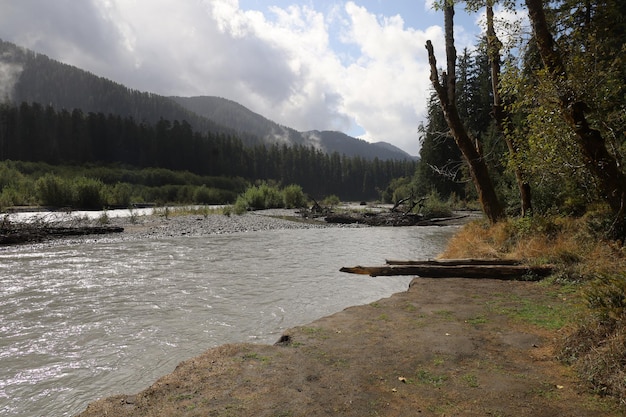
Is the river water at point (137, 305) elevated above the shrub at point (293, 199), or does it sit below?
below

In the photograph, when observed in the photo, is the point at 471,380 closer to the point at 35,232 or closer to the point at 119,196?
the point at 35,232

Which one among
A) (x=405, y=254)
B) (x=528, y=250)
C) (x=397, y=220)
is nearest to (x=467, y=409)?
(x=528, y=250)

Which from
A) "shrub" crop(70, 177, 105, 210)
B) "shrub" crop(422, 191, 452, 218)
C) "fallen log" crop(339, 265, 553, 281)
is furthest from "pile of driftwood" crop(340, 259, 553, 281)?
"shrub" crop(70, 177, 105, 210)

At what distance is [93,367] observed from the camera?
5.05 meters

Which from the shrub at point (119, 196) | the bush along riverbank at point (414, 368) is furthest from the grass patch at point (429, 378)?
the shrub at point (119, 196)

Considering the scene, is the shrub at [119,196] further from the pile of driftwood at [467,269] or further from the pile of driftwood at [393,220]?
the pile of driftwood at [467,269]

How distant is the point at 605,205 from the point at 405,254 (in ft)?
23.3

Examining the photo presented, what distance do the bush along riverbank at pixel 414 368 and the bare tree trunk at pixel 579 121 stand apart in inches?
67.7

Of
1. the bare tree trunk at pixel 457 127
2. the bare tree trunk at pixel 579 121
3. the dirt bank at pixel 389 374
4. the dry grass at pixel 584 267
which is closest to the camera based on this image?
the dirt bank at pixel 389 374

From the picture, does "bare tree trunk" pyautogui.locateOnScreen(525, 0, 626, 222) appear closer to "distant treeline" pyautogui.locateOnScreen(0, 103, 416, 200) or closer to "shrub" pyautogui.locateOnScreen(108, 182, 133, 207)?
"shrub" pyautogui.locateOnScreen(108, 182, 133, 207)

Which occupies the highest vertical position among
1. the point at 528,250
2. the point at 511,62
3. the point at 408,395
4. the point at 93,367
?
the point at 511,62

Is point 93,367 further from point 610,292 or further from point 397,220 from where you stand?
point 397,220

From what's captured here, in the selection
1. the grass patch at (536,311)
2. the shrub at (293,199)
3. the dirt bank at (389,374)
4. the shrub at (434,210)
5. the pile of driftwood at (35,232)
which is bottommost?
the dirt bank at (389,374)

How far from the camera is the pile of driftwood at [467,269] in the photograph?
845 centimetres
